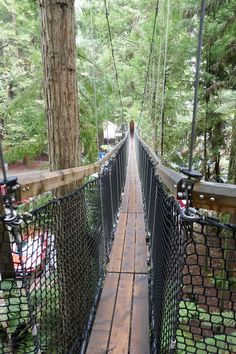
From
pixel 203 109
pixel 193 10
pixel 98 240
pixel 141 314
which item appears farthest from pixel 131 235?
pixel 193 10

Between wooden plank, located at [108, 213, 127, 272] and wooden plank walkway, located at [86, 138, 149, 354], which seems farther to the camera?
wooden plank, located at [108, 213, 127, 272]

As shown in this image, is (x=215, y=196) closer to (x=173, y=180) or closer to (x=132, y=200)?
(x=173, y=180)

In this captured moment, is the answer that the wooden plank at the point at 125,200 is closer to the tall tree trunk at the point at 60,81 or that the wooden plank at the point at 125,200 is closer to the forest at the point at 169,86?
the forest at the point at 169,86

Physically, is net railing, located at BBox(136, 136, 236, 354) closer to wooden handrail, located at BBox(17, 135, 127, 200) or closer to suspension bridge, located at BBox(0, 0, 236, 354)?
suspension bridge, located at BBox(0, 0, 236, 354)

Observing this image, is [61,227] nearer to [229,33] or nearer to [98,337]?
[98,337]

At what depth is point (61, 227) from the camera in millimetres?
1232

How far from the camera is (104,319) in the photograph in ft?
5.16

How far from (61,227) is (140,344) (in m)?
0.70

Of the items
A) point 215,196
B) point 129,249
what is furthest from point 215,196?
point 129,249

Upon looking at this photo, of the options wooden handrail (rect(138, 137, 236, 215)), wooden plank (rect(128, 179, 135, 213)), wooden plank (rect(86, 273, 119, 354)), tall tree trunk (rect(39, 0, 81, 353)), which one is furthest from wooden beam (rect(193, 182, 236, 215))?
wooden plank (rect(128, 179, 135, 213))

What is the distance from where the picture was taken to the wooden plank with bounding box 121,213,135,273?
2143 mm

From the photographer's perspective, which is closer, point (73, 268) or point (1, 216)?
point (1, 216)

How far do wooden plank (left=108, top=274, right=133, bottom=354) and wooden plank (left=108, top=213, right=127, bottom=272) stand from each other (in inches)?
6.0

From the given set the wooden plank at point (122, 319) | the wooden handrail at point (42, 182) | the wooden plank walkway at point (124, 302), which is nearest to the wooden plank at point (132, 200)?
the wooden plank walkway at point (124, 302)
